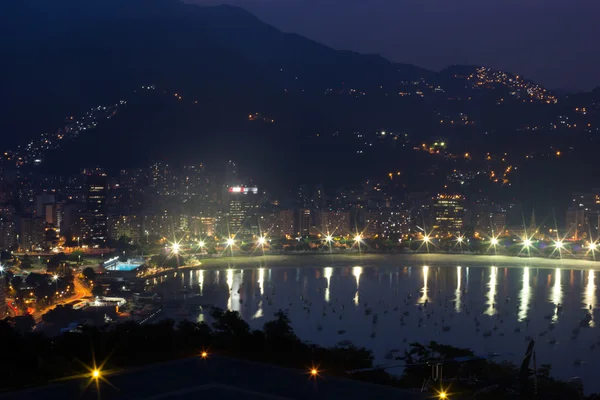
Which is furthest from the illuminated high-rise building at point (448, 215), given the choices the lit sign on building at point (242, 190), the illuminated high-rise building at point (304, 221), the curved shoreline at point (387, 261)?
the lit sign on building at point (242, 190)

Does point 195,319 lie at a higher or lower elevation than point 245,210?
lower

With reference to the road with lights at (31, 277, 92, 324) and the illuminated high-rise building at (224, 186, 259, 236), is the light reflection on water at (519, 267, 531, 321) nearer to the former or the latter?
the road with lights at (31, 277, 92, 324)

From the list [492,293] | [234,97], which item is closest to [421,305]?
[492,293]

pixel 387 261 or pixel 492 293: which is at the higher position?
pixel 387 261

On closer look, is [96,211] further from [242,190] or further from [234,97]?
[234,97]

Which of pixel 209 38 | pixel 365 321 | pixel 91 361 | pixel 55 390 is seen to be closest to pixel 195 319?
pixel 365 321

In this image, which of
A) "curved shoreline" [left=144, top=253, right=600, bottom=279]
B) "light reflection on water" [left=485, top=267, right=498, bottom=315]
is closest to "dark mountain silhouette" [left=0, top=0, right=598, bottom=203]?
"curved shoreline" [left=144, top=253, right=600, bottom=279]

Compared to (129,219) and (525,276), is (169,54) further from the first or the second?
(525,276)
